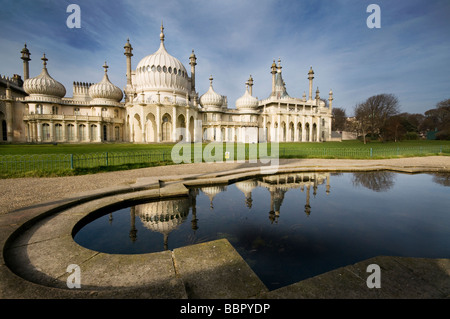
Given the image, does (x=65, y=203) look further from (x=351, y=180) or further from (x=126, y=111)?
(x=126, y=111)

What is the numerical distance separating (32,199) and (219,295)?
21.3 ft

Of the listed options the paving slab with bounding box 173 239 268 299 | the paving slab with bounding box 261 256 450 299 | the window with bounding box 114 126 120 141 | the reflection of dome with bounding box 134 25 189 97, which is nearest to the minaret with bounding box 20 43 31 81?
the window with bounding box 114 126 120 141

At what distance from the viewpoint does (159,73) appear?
124ft

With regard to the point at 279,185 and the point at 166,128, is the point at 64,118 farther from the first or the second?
the point at 279,185

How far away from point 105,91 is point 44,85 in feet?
30.1

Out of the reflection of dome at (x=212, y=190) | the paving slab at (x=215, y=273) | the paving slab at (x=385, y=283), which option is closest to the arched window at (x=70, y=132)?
the reflection of dome at (x=212, y=190)

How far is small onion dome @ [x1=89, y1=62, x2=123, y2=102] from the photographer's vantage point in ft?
124

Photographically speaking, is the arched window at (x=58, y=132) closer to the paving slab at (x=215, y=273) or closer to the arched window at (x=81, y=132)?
the arched window at (x=81, y=132)

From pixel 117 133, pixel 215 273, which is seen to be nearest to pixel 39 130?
pixel 117 133

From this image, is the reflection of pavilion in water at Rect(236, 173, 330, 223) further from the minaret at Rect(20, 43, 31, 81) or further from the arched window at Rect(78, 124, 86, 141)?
the minaret at Rect(20, 43, 31, 81)

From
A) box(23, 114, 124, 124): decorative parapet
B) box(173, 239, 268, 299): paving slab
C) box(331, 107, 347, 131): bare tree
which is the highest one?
box(331, 107, 347, 131): bare tree

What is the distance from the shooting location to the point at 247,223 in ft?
16.5

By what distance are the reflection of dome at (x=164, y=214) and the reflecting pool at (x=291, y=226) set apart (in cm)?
2

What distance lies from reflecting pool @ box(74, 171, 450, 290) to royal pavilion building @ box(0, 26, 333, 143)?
97.7 ft
